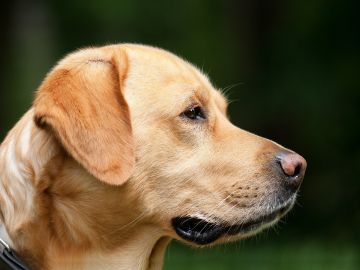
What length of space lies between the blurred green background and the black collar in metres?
3.80

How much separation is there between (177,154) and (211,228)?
1.32ft

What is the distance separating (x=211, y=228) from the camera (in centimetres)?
395

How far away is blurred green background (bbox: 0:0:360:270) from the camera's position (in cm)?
780

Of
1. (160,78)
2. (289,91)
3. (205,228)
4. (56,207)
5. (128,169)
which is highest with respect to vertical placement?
(160,78)

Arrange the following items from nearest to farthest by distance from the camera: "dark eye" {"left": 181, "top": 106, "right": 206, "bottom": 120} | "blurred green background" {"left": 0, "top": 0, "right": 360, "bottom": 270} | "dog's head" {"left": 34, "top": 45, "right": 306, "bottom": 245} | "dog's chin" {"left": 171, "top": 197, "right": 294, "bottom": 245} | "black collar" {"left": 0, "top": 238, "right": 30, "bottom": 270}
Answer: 1. "black collar" {"left": 0, "top": 238, "right": 30, "bottom": 270}
2. "dog's head" {"left": 34, "top": 45, "right": 306, "bottom": 245}
3. "dog's chin" {"left": 171, "top": 197, "right": 294, "bottom": 245}
4. "dark eye" {"left": 181, "top": 106, "right": 206, "bottom": 120}
5. "blurred green background" {"left": 0, "top": 0, "right": 360, "bottom": 270}

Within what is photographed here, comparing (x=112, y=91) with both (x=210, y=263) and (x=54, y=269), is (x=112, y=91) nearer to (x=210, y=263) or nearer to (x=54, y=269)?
(x=54, y=269)

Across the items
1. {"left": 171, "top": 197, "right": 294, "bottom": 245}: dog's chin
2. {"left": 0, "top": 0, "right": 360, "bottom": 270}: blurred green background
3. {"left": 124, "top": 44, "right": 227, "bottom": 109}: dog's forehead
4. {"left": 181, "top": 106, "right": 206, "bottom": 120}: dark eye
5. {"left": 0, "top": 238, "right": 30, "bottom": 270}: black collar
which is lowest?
{"left": 0, "top": 0, "right": 360, "bottom": 270}: blurred green background

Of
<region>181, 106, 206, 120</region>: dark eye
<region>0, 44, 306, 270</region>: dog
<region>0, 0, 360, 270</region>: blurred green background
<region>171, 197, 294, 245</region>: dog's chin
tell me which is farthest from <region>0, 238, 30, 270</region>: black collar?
<region>0, 0, 360, 270</region>: blurred green background

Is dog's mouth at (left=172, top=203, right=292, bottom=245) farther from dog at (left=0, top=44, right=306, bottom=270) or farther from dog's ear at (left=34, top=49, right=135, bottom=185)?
dog's ear at (left=34, top=49, right=135, bottom=185)

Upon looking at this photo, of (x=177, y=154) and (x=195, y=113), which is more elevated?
(x=195, y=113)

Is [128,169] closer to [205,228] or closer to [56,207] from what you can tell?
[56,207]

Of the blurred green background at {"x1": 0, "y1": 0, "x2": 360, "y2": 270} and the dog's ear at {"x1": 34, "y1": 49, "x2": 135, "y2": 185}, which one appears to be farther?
the blurred green background at {"x1": 0, "y1": 0, "x2": 360, "y2": 270}

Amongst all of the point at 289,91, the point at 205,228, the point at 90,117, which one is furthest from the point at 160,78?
the point at 289,91

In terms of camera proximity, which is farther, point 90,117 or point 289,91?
point 289,91
